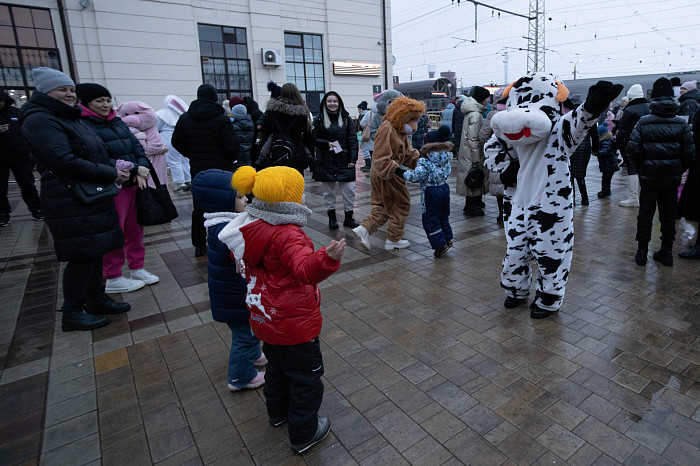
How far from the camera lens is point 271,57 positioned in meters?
18.0

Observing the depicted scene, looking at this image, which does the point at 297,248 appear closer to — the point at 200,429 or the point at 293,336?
Answer: the point at 293,336

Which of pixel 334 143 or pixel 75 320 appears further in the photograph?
pixel 334 143

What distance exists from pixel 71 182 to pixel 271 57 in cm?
1618

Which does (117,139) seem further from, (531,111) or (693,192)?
(693,192)

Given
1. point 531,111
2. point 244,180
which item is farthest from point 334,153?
point 244,180

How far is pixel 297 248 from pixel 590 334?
8.66 feet

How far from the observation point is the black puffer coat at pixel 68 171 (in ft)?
10.7

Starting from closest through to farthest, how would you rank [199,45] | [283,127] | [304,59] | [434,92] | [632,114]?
[283,127]
[632,114]
[199,45]
[304,59]
[434,92]

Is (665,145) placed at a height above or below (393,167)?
above

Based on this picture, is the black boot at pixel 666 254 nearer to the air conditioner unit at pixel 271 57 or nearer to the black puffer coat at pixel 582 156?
the black puffer coat at pixel 582 156

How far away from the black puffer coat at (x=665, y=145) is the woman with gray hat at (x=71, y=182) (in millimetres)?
5274

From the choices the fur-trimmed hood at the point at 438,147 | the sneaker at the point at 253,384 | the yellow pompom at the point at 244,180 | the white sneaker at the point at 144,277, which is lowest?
the sneaker at the point at 253,384

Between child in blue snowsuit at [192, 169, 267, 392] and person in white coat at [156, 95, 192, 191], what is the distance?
651cm

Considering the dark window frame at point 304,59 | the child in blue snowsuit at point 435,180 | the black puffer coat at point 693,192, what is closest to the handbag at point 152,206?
the child in blue snowsuit at point 435,180
